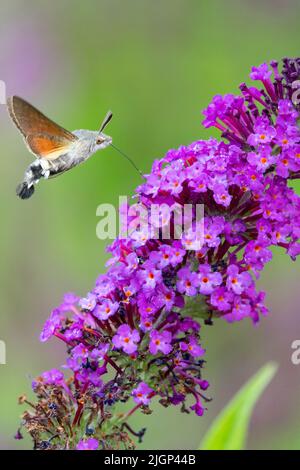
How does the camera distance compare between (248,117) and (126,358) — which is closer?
(126,358)

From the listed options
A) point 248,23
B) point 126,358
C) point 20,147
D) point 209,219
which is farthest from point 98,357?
point 248,23

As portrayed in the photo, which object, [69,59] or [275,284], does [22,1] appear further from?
A: [275,284]

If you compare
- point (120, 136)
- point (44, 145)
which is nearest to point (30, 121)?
point (44, 145)

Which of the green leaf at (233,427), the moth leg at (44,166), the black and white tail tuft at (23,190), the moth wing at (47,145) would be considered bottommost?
the green leaf at (233,427)
